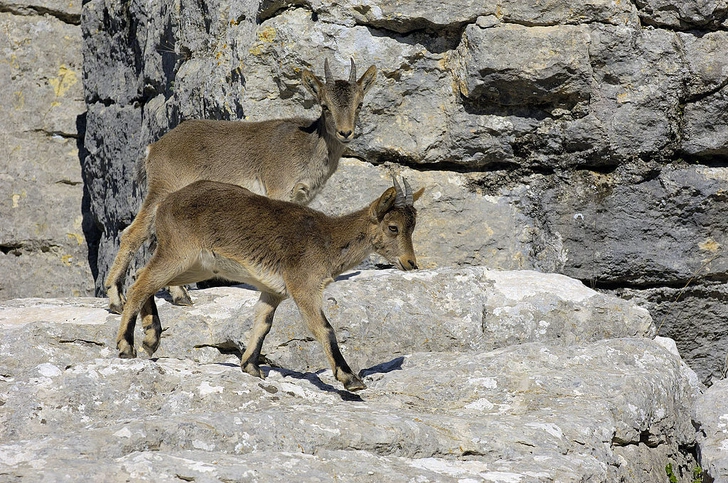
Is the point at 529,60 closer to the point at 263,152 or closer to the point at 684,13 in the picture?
the point at 684,13

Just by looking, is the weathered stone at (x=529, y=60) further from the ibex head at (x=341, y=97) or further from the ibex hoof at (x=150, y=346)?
the ibex hoof at (x=150, y=346)

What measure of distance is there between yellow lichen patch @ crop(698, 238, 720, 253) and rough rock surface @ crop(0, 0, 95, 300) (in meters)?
8.00

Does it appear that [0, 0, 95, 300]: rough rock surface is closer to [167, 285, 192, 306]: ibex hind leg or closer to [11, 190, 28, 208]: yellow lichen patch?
[11, 190, 28, 208]: yellow lichen patch

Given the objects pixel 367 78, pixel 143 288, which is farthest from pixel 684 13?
pixel 143 288

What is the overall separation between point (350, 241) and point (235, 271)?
0.88 meters

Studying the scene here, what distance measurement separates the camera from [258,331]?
7.06m

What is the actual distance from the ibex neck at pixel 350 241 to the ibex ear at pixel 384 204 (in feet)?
0.29

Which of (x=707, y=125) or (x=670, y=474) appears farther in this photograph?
(x=707, y=125)

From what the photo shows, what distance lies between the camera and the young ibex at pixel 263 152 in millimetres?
9234

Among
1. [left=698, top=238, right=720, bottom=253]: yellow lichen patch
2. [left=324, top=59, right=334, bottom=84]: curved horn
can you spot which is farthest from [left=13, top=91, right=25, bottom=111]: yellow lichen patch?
[left=698, top=238, right=720, bottom=253]: yellow lichen patch

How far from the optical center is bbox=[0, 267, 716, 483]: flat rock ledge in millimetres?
4980

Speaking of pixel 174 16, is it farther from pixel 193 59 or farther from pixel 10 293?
pixel 10 293

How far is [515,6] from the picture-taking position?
9641mm

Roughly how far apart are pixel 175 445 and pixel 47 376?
1.43 m
